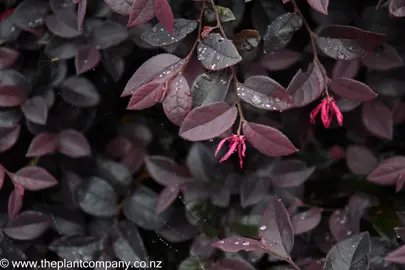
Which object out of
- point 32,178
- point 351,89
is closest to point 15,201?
point 32,178

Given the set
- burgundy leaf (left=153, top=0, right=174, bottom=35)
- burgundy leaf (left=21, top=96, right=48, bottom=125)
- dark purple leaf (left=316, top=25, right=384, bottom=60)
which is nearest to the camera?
burgundy leaf (left=153, top=0, right=174, bottom=35)

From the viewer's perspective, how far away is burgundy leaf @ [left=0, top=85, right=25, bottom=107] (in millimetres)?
882

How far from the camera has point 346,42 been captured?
79 cm

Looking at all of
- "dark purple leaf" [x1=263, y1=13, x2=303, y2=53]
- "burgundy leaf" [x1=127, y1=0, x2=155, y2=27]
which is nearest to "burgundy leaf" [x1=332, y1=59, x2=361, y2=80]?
"dark purple leaf" [x1=263, y1=13, x2=303, y2=53]

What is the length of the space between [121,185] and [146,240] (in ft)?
0.43

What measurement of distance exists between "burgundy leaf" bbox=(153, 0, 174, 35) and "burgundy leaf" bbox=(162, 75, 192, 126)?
0.08 meters

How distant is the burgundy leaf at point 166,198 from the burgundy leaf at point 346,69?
0.37 metres

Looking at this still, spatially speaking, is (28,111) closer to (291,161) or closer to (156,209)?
(156,209)

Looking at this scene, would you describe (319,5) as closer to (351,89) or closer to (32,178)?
(351,89)

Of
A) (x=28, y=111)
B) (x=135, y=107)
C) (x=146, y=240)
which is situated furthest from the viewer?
(x=146, y=240)

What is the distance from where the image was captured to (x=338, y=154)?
3.38 feet

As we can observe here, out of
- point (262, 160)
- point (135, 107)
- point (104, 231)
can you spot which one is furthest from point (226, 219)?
point (135, 107)

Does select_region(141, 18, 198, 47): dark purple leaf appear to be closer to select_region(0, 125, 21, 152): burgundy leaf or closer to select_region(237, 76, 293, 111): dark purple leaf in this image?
select_region(237, 76, 293, 111): dark purple leaf

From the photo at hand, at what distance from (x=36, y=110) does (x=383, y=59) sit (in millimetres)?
636
